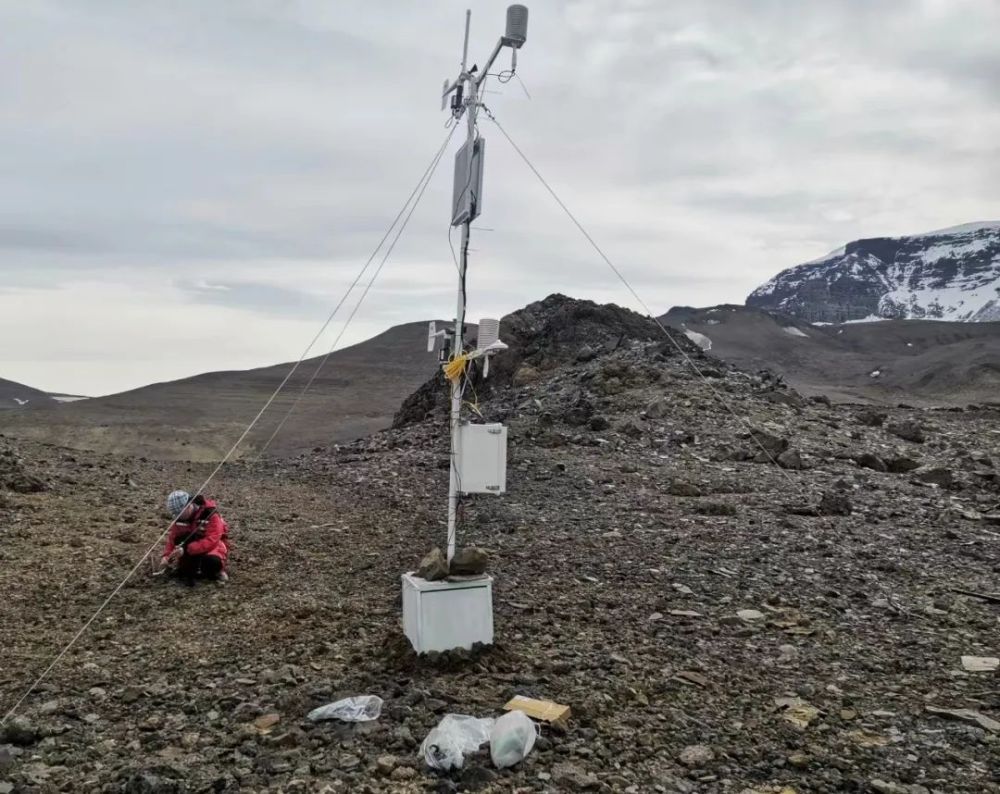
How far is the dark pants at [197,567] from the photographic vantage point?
7.15 m

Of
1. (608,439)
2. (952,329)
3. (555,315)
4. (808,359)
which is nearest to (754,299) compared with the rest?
(952,329)

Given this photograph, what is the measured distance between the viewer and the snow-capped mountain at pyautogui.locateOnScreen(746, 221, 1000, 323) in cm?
12050

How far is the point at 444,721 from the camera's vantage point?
4.05 metres

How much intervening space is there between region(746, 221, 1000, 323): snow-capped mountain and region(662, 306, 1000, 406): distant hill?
43843mm

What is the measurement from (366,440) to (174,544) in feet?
39.3

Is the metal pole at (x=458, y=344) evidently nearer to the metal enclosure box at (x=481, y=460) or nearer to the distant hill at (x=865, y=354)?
the metal enclosure box at (x=481, y=460)

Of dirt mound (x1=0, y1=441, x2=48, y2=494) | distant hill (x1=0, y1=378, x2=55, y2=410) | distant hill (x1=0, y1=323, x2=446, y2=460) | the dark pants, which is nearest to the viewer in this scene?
the dark pants

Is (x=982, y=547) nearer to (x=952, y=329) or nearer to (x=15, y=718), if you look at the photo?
(x=15, y=718)

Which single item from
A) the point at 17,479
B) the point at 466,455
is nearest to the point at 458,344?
the point at 466,455

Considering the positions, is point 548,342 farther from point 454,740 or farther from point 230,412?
point 454,740

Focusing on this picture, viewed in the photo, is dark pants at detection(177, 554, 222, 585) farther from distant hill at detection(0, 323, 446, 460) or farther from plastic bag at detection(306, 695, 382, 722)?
distant hill at detection(0, 323, 446, 460)

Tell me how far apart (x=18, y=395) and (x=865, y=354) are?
55743 mm

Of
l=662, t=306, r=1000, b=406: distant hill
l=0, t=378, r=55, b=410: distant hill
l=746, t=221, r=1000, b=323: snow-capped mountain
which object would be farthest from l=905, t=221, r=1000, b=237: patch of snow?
l=0, t=378, r=55, b=410: distant hill

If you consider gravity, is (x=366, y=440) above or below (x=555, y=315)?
below
